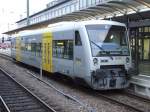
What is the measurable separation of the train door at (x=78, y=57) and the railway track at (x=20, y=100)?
201 cm

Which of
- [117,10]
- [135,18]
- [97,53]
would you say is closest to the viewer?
[97,53]

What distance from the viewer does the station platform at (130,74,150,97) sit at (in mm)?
13940

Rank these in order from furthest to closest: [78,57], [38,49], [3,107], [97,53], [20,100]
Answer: [38,49] < [78,57] < [97,53] < [20,100] < [3,107]

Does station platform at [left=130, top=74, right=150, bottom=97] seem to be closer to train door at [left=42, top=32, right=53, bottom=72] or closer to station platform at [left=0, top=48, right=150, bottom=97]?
station platform at [left=0, top=48, right=150, bottom=97]

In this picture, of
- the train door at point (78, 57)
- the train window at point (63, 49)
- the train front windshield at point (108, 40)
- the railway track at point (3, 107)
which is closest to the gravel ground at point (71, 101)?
the train door at point (78, 57)

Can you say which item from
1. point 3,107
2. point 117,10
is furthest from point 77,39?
point 3,107

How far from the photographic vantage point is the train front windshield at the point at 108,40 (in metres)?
14.1

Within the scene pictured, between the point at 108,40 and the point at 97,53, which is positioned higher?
the point at 108,40

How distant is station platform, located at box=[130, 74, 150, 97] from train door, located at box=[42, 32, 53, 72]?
520 cm

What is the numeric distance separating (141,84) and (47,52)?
22.7 feet

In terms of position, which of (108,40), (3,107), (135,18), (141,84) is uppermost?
(135,18)

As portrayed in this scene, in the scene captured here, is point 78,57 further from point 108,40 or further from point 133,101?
point 133,101

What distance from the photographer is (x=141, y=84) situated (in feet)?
46.8

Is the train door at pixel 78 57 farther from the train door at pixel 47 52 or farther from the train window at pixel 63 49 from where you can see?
the train door at pixel 47 52
